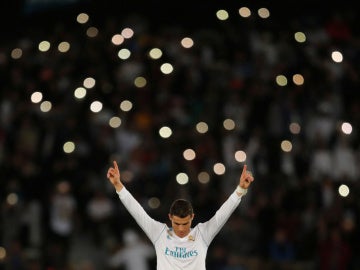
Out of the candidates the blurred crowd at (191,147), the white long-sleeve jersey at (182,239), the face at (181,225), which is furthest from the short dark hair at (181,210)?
the blurred crowd at (191,147)

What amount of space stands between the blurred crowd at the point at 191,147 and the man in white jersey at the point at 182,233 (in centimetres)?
Answer: 727

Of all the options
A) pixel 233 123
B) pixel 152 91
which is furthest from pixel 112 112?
pixel 233 123

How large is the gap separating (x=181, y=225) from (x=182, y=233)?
0.19 metres

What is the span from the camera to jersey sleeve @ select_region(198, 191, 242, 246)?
11031mm

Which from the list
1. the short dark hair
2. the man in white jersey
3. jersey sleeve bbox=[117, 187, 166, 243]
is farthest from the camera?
jersey sleeve bbox=[117, 187, 166, 243]

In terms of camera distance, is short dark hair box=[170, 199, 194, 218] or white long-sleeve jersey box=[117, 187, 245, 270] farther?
white long-sleeve jersey box=[117, 187, 245, 270]

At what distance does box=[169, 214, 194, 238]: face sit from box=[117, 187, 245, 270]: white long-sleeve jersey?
0.21 feet

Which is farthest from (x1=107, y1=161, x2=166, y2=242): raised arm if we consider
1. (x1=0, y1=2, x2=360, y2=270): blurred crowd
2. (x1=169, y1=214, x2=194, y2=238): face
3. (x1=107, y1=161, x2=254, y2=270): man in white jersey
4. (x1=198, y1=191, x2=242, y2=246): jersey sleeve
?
(x1=0, y1=2, x2=360, y2=270): blurred crowd

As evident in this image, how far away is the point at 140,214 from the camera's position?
438 inches

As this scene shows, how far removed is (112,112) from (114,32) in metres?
A: 2.68

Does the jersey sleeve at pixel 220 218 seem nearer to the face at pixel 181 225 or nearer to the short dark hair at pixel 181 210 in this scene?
the face at pixel 181 225

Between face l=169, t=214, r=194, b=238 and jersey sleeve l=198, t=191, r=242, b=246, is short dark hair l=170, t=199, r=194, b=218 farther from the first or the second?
jersey sleeve l=198, t=191, r=242, b=246

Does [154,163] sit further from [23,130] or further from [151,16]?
[151,16]

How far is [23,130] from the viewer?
20328 millimetres
